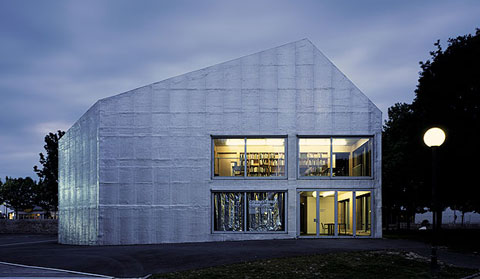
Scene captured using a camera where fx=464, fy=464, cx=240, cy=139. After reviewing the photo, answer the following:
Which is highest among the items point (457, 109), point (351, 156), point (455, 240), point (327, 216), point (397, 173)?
point (457, 109)

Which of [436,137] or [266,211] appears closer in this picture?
[436,137]

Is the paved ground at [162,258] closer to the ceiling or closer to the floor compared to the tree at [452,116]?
closer to the floor

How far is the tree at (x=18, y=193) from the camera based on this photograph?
8081 centimetres

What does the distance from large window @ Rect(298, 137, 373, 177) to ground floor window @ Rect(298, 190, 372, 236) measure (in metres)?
0.92

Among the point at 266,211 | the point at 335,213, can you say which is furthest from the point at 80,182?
the point at 335,213

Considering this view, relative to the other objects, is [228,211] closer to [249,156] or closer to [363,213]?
[249,156]

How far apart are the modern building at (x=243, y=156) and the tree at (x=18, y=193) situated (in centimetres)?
6652

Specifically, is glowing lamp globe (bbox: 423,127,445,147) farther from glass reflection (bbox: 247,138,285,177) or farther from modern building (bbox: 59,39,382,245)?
glass reflection (bbox: 247,138,285,177)

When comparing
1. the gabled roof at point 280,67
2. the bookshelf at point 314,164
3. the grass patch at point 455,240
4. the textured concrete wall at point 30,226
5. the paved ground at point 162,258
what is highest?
the gabled roof at point 280,67

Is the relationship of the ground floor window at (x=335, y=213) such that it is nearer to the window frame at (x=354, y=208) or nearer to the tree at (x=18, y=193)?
the window frame at (x=354, y=208)

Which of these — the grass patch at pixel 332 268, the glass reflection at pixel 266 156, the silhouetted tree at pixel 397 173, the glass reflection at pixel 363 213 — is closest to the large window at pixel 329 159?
the glass reflection at pixel 266 156

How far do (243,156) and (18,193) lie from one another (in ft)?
235

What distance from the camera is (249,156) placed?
21672 millimetres

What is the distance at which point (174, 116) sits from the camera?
21.6 metres
